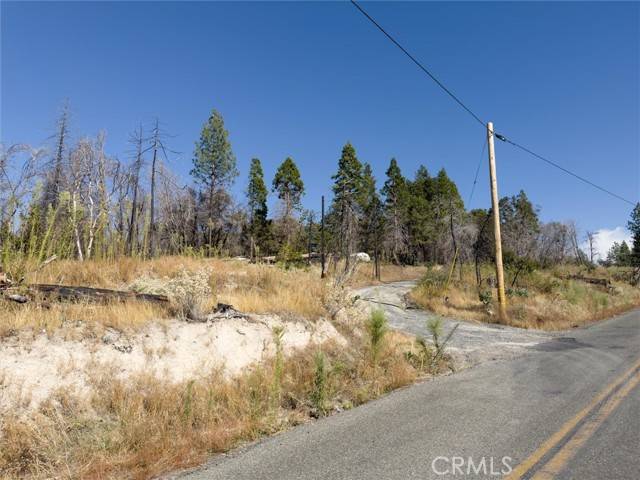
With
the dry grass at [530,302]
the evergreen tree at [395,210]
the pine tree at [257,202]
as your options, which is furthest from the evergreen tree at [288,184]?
the dry grass at [530,302]

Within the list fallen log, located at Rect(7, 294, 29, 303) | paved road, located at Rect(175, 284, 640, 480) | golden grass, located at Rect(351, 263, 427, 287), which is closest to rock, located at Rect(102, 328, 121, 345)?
fallen log, located at Rect(7, 294, 29, 303)

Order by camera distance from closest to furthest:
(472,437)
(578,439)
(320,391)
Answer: (578,439) → (472,437) → (320,391)

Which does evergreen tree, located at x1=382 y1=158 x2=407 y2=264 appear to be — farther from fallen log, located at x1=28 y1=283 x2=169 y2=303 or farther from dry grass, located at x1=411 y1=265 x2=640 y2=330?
fallen log, located at x1=28 y1=283 x2=169 y2=303

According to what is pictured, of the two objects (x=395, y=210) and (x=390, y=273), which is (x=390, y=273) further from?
(x=395, y=210)

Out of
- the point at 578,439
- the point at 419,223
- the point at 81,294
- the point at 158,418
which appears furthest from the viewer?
the point at 419,223

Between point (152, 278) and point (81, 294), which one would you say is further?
point (152, 278)

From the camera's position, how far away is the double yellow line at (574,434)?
3.71 meters

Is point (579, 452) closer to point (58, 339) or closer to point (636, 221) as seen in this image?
point (58, 339)

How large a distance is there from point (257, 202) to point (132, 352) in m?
46.2

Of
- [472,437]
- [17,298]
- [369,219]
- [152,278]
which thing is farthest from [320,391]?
[369,219]

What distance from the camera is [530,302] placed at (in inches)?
792

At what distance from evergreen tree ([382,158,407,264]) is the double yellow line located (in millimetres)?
46114

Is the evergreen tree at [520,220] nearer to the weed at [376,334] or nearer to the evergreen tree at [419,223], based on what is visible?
the evergreen tree at [419,223]

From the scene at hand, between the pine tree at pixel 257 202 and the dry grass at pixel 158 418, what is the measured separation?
4357cm
